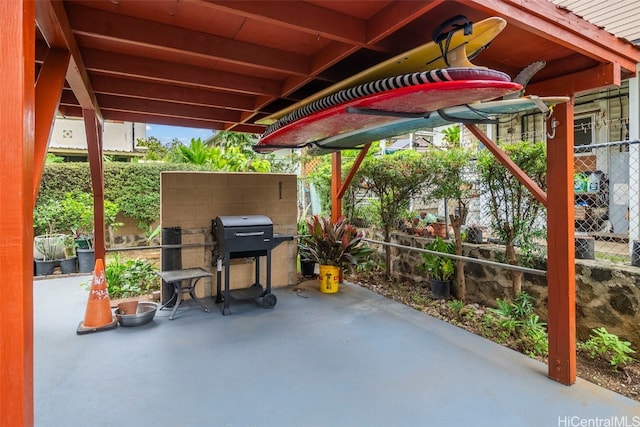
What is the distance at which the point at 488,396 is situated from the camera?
2.38 metres

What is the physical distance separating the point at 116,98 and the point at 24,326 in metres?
3.70

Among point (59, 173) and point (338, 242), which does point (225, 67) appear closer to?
point (338, 242)

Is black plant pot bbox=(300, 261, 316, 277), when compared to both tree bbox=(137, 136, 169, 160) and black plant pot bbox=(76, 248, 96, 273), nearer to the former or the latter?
black plant pot bbox=(76, 248, 96, 273)

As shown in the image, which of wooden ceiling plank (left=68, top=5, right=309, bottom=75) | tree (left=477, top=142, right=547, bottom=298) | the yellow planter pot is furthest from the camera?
the yellow planter pot

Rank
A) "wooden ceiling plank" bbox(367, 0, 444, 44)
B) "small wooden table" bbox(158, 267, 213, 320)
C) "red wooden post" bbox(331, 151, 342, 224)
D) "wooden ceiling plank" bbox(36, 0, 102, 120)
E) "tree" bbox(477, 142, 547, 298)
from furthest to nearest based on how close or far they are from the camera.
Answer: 1. "red wooden post" bbox(331, 151, 342, 224)
2. "small wooden table" bbox(158, 267, 213, 320)
3. "tree" bbox(477, 142, 547, 298)
4. "wooden ceiling plank" bbox(367, 0, 444, 44)
5. "wooden ceiling plank" bbox(36, 0, 102, 120)

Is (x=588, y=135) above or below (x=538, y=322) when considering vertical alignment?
above

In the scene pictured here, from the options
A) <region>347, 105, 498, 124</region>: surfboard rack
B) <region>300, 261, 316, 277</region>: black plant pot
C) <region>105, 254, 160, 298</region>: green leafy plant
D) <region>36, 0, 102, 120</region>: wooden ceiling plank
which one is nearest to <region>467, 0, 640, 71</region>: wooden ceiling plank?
<region>347, 105, 498, 124</region>: surfboard rack

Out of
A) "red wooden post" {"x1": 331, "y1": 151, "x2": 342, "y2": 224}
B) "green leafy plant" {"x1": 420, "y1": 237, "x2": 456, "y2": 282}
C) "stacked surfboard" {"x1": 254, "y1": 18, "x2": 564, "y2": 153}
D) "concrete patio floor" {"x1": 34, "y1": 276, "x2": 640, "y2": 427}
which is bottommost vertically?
"concrete patio floor" {"x1": 34, "y1": 276, "x2": 640, "y2": 427}

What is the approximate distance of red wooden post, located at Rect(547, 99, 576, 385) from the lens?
2.51 m

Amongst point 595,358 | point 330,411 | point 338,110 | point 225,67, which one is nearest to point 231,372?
point 330,411

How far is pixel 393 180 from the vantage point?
5.28m

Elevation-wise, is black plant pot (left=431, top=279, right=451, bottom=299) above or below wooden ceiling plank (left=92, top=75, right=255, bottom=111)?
below

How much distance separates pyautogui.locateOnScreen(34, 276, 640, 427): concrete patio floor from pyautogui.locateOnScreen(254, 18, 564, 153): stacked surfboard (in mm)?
1966

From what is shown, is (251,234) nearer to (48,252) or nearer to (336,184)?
(336,184)
